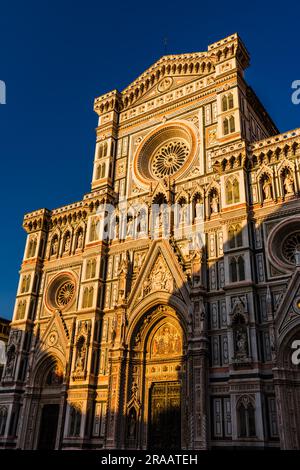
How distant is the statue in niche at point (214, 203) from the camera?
26.7 meters

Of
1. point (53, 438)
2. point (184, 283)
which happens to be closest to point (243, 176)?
point (184, 283)

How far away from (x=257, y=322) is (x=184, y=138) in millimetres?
14593

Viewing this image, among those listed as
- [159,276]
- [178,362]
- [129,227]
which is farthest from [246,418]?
[129,227]

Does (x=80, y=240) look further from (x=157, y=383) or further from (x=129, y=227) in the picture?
(x=157, y=383)

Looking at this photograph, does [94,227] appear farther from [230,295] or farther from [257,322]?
[257,322]

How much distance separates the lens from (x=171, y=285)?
2606 centimetres

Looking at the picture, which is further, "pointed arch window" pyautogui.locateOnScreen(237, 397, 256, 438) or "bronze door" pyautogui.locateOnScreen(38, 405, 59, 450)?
"bronze door" pyautogui.locateOnScreen(38, 405, 59, 450)

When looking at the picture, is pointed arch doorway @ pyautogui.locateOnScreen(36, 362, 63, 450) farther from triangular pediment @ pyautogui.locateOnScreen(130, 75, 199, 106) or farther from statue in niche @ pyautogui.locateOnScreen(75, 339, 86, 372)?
triangular pediment @ pyautogui.locateOnScreen(130, 75, 199, 106)

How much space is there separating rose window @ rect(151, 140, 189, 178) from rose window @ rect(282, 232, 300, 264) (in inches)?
383

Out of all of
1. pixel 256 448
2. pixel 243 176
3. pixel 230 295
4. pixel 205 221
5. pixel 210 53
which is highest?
pixel 210 53

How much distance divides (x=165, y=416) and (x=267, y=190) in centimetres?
1339

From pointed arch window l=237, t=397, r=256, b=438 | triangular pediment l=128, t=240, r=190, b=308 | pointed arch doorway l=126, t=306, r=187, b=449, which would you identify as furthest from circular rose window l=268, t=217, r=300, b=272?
pointed arch window l=237, t=397, r=256, b=438

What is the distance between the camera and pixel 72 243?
3284 cm

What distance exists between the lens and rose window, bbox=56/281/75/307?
31500 millimetres
